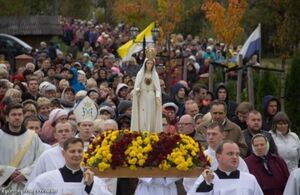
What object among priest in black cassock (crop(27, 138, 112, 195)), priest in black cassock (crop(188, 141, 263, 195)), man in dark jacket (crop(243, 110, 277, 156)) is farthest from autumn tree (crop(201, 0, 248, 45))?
priest in black cassock (crop(27, 138, 112, 195))

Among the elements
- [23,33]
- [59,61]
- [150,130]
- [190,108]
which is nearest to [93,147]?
[150,130]

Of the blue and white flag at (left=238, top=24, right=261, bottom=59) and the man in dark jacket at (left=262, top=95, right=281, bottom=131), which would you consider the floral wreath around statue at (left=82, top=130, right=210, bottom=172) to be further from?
the blue and white flag at (left=238, top=24, right=261, bottom=59)

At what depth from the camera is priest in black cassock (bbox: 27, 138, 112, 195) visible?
12.1 meters

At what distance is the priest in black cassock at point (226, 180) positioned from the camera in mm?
12438

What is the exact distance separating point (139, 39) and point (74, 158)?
69.1 ft

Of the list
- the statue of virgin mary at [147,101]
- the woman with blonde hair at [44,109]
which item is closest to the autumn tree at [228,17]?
the woman with blonde hair at [44,109]

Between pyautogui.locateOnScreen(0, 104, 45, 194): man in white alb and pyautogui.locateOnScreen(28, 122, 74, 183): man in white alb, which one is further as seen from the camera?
pyautogui.locateOnScreen(0, 104, 45, 194): man in white alb

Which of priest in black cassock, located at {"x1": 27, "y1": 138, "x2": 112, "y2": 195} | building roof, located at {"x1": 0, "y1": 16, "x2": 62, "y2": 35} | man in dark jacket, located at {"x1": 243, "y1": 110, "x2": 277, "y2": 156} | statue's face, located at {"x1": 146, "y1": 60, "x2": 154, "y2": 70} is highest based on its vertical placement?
building roof, located at {"x1": 0, "y1": 16, "x2": 62, "y2": 35}

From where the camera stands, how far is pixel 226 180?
41.3 feet

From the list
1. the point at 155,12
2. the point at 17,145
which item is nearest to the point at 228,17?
the point at 155,12

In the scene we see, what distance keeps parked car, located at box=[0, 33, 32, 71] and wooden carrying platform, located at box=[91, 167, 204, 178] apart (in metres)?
23.8

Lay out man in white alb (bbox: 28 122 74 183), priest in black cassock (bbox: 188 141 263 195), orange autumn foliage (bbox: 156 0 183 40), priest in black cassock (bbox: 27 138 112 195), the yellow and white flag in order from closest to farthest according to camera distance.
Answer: priest in black cassock (bbox: 27 138 112 195) < priest in black cassock (bbox: 188 141 263 195) < man in white alb (bbox: 28 122 74 183) < the yellow and white flag < orange autumn foliage (bbox: 156 0 183 40)

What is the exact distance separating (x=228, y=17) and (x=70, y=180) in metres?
21.9

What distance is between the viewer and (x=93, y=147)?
46.2 ft
